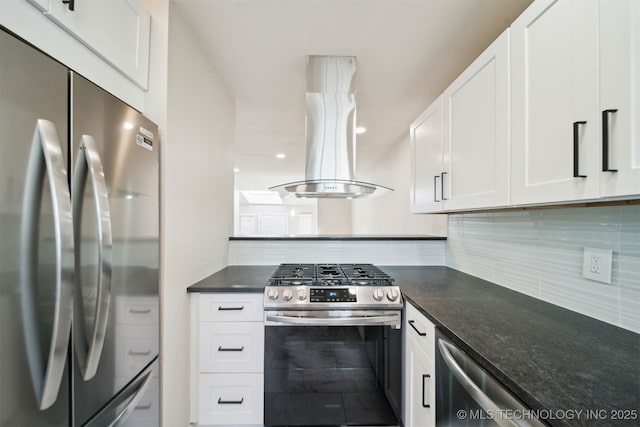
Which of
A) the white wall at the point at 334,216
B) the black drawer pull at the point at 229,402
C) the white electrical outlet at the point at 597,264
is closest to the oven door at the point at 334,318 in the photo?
the black drawer pull at the point at 229,402

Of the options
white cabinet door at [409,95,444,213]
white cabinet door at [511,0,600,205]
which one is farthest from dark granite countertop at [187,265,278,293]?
white cabinet door at [511,0,600,205]

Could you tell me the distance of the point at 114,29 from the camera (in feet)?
3.44

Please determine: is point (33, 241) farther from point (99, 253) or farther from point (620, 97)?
point (620, 97)

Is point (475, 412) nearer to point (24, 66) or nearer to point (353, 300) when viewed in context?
point (353, 300)

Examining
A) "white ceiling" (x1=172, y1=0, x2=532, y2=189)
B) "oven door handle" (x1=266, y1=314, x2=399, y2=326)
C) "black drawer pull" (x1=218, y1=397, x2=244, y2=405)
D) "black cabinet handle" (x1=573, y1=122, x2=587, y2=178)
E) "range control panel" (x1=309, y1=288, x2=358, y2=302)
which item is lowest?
"black drawer pull" (x1=218, y1=397, x2=244, y2=405)

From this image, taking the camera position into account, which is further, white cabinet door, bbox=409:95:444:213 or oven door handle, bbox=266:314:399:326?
white cabinet door, bbox=409:95:444:213

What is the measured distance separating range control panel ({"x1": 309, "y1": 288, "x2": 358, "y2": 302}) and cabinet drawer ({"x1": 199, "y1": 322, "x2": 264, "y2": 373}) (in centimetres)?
34

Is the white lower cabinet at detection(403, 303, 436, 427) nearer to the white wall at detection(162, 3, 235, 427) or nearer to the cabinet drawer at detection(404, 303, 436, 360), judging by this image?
the cabinet drawer at detection(404, 303, 436, 360)

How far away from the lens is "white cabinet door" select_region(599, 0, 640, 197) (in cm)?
64

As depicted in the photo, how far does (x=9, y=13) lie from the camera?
692 mm

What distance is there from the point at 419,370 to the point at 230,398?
1.02 m

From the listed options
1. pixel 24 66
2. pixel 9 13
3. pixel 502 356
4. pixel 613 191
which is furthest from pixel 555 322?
pixel 9 13

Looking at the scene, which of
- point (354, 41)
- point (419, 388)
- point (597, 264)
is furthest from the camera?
point (354, 41)

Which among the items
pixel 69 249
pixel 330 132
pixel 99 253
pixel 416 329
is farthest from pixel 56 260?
pixel 330 132
